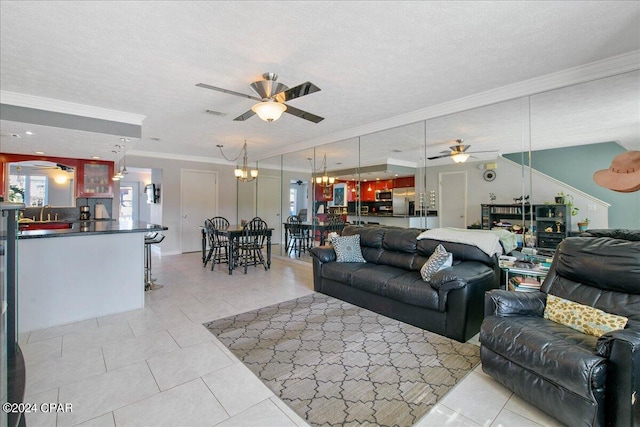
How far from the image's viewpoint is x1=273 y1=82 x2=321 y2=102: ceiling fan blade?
255 cm

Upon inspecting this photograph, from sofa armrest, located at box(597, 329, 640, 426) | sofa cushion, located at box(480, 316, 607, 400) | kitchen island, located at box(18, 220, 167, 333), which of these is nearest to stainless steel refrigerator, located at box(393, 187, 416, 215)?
sofa cushion, located at box(480, 316, 607, 400)

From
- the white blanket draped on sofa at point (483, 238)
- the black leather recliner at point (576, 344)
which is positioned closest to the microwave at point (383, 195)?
the white blanket draped on sofa at point (483, 238)

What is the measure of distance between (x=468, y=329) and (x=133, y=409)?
275 centimetres

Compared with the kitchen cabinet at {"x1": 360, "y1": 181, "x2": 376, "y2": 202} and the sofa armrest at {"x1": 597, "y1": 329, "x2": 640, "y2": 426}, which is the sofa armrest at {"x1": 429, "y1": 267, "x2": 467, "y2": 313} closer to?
the sofa armrest at {"x1": 597, "y1": 329, "x2": 640, "y2": 426}

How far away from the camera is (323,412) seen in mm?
1812

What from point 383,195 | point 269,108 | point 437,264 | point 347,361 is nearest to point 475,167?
point 383,195

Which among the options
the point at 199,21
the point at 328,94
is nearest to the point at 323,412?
the point at 199,21

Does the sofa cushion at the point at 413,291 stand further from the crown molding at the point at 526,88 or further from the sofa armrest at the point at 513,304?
the crown molding at the point at 526,88

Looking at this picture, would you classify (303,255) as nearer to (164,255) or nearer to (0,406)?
(164,255)

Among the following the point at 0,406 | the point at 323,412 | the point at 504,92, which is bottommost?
the point at 323,412

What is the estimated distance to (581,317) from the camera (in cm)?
197

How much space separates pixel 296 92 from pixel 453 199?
105 inches

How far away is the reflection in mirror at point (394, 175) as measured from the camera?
4.43 m

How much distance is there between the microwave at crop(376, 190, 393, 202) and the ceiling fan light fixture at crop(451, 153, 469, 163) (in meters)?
1.18
